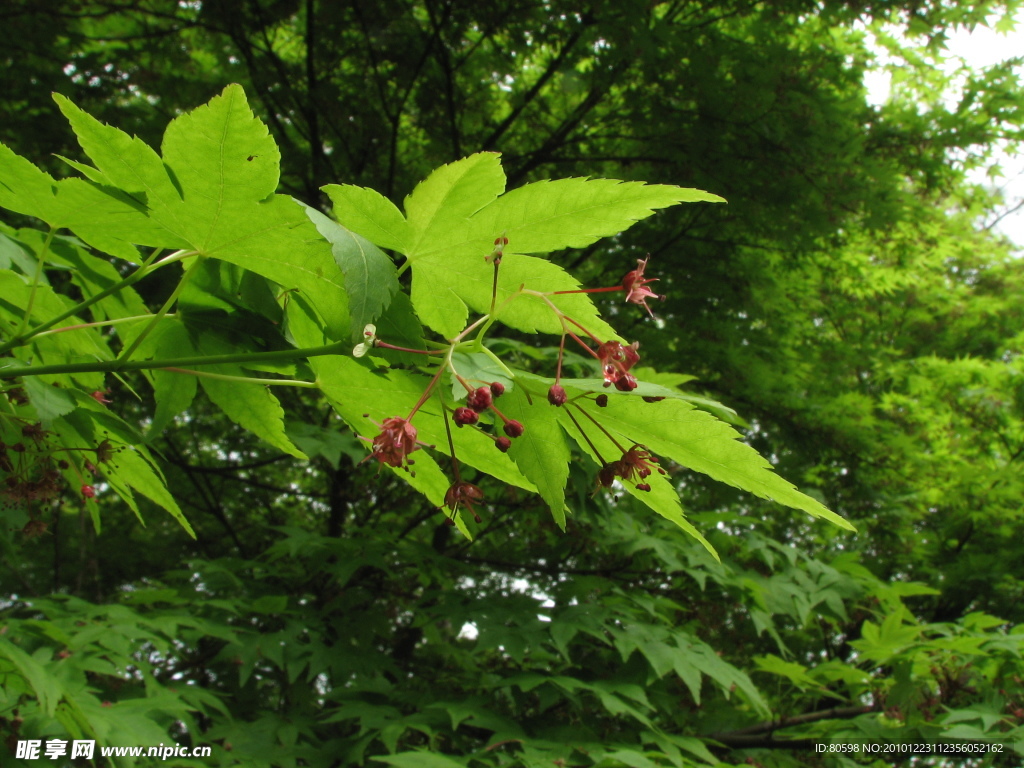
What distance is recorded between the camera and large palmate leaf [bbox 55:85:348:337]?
65 centimetres

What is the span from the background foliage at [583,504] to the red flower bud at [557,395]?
61.5 inches

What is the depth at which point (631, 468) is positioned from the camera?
72 cm

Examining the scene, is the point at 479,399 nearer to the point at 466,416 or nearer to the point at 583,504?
the point at 466,416

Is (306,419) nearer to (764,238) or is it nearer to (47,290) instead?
(764,238)

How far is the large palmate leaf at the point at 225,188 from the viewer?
65 cm

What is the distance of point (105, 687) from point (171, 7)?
157 inches

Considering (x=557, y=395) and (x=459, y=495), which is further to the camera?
(x=459, y=495)

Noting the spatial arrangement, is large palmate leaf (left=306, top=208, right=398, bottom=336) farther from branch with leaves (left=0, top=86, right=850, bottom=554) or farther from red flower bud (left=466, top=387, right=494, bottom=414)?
red flower bud (left=466, top=387, right=494, bottom=414)

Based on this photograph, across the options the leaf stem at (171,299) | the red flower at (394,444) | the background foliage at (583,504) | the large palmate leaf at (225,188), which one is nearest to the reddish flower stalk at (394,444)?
the red flower at (394,444)

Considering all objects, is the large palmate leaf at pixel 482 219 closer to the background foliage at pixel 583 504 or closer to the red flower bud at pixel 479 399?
the red flower bud at pixel 479 399

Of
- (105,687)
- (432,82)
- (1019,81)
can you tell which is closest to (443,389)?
(105,687)

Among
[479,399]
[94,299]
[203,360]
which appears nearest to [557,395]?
[479,399]

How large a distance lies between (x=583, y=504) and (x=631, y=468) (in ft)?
6.06

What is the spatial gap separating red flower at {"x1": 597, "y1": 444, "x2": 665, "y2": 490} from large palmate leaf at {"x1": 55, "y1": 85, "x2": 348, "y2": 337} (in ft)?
0.98
